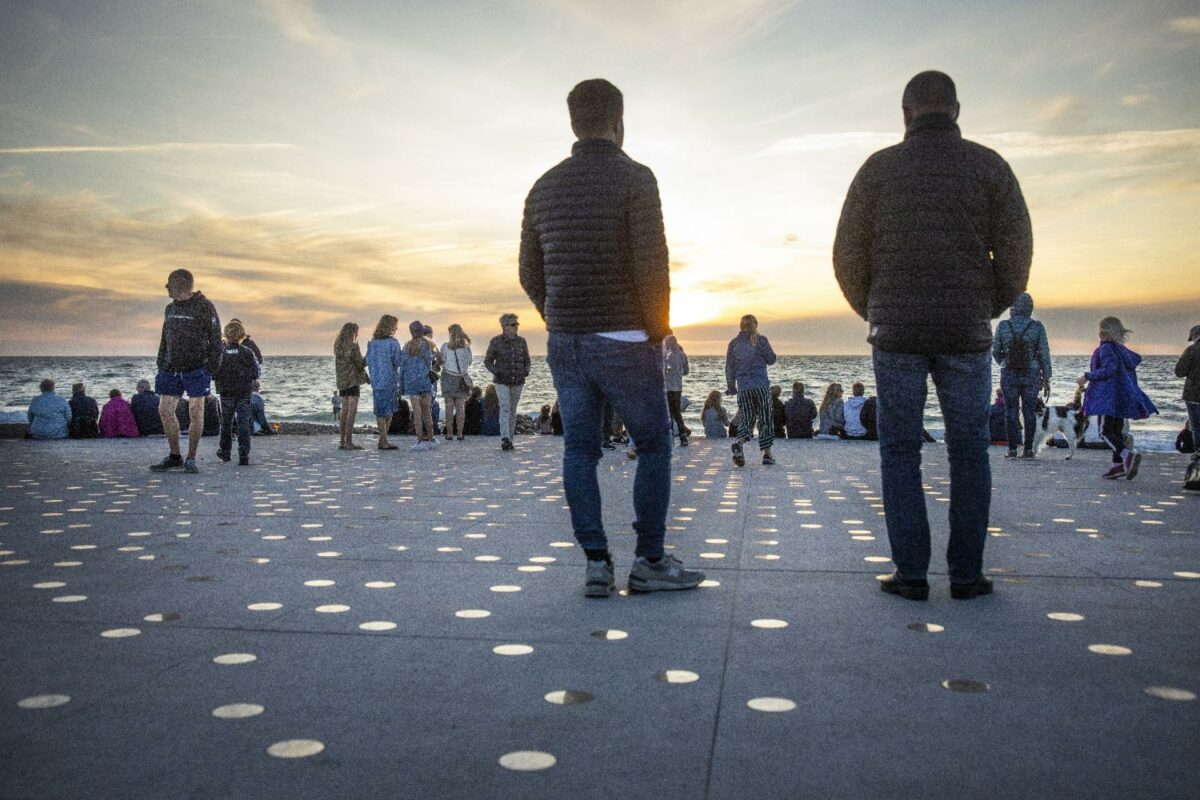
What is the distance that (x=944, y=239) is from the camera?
3570mm

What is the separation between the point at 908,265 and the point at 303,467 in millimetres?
8090

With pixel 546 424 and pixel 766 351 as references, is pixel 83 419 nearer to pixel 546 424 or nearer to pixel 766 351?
pixel 546 424

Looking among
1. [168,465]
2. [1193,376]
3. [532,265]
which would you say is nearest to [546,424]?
[168,465]

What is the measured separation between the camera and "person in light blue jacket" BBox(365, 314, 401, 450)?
1320 centimetres

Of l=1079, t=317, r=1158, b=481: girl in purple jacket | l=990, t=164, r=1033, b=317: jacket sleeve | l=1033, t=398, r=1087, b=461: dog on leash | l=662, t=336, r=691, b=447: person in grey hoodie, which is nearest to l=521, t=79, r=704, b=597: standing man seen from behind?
l=990, t=164, r=1033, b=317: jacket sleeve

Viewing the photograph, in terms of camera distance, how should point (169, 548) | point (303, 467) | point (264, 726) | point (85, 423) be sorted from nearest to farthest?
point (264, 726), point (169, 548), point (303, 467), point (85, 423)

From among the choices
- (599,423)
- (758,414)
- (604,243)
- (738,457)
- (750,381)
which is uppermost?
(604,243)

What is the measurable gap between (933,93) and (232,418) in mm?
9586

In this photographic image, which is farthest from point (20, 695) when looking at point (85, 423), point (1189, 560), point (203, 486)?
point (85, 423)

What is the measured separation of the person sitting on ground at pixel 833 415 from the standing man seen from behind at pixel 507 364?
597 centimetres

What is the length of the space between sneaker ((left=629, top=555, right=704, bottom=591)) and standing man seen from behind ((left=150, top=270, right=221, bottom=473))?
6932 millimetres

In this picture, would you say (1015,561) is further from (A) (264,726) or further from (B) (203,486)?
(B) (203,486)

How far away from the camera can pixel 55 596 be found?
12.1ft

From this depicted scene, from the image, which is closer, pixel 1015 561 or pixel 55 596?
pixel 55 596
